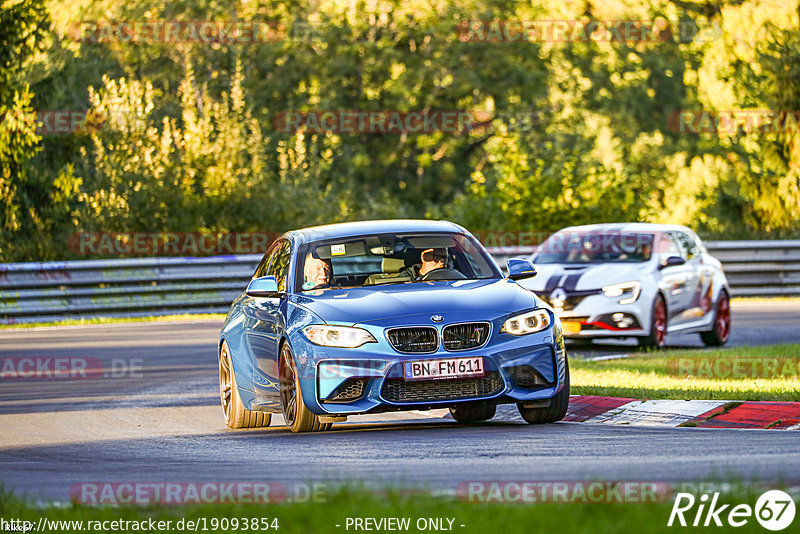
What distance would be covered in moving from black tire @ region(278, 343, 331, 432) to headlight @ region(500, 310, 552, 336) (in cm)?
151

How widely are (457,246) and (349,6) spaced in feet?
116

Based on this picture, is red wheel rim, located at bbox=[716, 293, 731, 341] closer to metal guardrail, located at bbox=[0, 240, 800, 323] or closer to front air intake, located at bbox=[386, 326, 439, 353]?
metal guardrail, located at bbox=[0, 240, 800, 323]

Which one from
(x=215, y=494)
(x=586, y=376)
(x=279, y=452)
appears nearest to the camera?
(x=215, y=494)

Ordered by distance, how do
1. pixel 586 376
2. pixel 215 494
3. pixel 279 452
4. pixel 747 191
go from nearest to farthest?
pixel 215 494, pixel 279 452, pixel 586 376, pixel 747 191

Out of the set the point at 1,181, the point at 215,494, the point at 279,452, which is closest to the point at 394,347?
the point at 279,452

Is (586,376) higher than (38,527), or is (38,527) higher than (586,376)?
(38,527)

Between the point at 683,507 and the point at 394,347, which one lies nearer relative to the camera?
the point at 683,507

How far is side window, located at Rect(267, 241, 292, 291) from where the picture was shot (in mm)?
11719

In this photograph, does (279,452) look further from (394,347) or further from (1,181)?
(1,181)

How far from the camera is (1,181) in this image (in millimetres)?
27672

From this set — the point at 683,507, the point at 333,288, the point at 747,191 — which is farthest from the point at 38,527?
the point at 747,191

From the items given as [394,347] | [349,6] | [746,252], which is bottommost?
[746,252]

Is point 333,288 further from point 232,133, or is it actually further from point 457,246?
point 232,133

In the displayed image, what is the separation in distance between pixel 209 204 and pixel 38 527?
2390 centimetres
